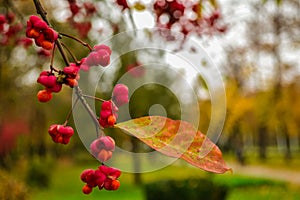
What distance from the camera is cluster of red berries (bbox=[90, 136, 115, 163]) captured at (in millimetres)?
793

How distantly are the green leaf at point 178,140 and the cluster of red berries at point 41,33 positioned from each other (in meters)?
0.24

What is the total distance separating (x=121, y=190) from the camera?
12.5 meters

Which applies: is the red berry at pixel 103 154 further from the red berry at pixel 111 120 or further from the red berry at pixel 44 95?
the red berry at pixel 44 95

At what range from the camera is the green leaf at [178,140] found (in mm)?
758

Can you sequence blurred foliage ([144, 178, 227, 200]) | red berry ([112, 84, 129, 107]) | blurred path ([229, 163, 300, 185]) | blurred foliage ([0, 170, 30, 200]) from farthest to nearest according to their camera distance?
1. blurred path ([229, 163, 300, 185])
2. blurred foliage ([144, 178, 227, 200])
3. blurred foliage ([0, 170, 30, 200])
4. red berry ([112, 84, 129, 107])

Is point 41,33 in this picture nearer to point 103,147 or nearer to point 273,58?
point 103,147

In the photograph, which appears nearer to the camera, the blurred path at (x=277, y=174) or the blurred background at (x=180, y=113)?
the blurred background at (x=180, y=113)

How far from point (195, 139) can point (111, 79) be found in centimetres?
486

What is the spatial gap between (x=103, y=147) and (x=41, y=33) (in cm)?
29

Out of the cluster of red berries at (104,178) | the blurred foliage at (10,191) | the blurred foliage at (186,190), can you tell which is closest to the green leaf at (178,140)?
the cluster of red berries at (104,178)

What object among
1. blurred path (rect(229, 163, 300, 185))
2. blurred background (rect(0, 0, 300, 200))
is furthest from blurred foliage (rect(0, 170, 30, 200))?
blurred path (rect(229, 163, 300, 185))

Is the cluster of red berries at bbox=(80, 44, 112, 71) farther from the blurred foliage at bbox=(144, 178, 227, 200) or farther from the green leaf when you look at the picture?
the blurred foliage at bbox=(144, 178, 227, 200)

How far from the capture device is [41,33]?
841mm

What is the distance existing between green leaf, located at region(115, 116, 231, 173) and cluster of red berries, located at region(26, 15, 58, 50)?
24cm
